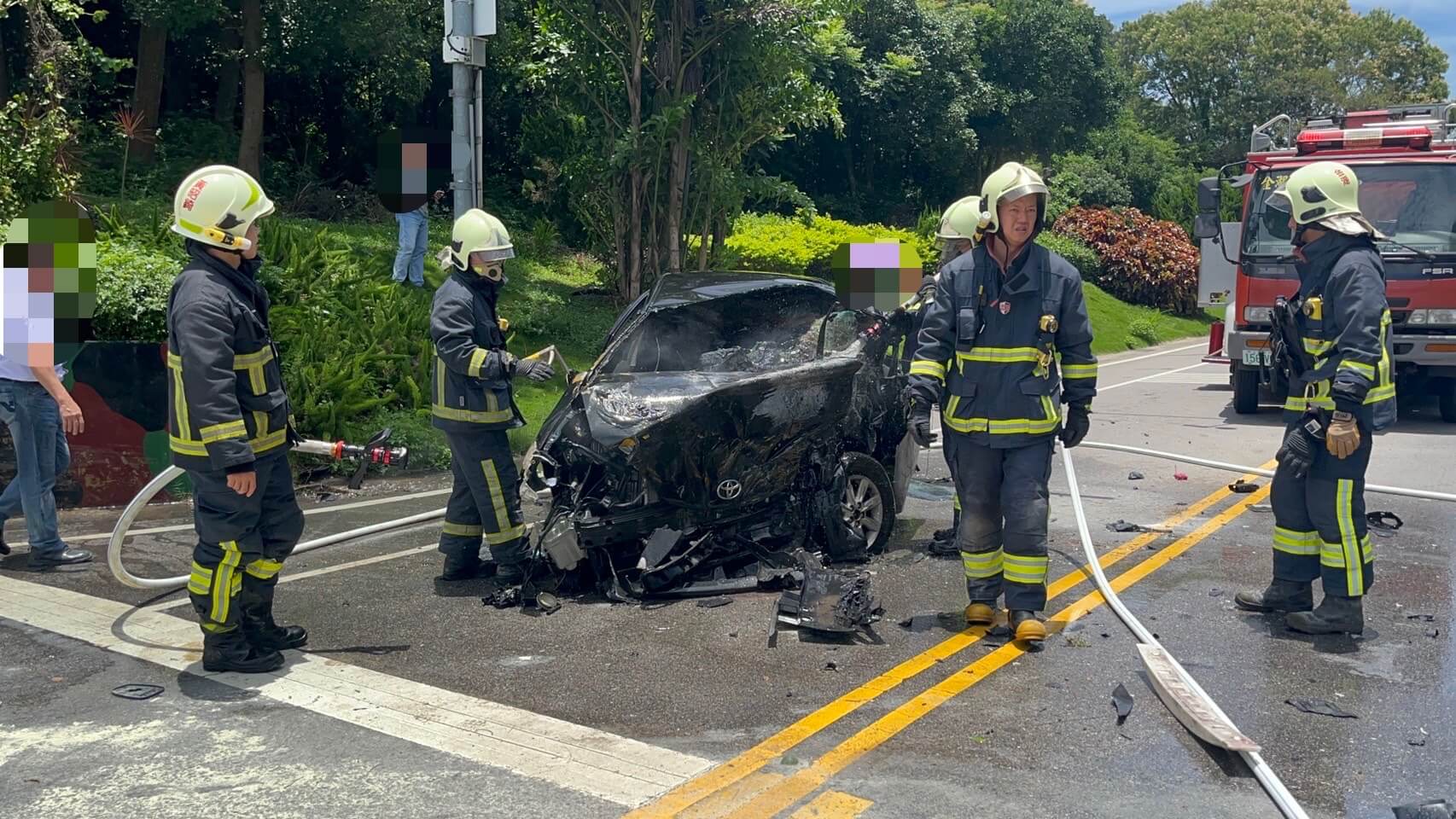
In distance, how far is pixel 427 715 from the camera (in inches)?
181

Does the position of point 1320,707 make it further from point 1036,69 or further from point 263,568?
point 1036,69

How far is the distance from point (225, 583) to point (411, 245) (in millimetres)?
7943

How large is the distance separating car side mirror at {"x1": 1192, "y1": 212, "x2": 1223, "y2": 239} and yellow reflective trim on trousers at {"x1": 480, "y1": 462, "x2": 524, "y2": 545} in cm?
877

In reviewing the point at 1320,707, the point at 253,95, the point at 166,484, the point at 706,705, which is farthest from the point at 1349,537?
the point at 253,95

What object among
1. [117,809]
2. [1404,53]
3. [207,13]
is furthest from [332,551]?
Answer: [1404,53]

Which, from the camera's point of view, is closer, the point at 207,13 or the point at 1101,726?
the point at 1101,726

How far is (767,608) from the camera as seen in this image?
5949 millimetres

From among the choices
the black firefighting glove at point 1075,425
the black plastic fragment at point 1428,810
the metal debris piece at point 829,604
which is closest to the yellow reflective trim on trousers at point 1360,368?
the black firefighting glove at point 1075,425

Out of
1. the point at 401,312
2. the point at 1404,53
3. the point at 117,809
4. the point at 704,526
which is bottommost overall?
the point at 117,809

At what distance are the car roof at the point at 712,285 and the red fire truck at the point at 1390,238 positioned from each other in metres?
5.83

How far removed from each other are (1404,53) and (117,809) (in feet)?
217

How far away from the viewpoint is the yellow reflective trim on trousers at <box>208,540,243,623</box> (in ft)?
16.7

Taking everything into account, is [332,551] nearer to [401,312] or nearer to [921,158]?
[401,312]

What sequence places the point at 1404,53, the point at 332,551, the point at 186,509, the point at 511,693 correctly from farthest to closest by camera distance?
1. the point at 1404,53
2. the point at 186,509
3. the point at 332,551
4. the point at 511,693
